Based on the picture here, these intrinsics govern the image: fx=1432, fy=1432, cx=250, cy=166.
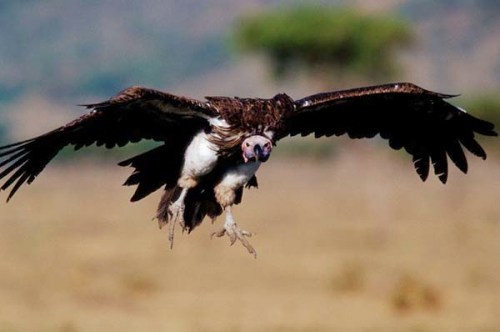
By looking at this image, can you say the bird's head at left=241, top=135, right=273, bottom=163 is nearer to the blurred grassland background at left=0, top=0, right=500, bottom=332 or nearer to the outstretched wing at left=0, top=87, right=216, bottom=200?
the outstretched wing at left=0, top=87, right=216, bottom=200

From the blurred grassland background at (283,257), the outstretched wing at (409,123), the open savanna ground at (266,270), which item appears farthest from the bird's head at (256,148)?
the blurred grassland background at (283,257)

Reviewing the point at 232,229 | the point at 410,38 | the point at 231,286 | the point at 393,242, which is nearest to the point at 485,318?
the point at 231,286

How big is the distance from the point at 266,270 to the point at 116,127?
50.9 ft

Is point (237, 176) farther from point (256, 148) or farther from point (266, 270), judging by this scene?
point (266, 270)

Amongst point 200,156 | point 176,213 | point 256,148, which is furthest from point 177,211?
point 256,148

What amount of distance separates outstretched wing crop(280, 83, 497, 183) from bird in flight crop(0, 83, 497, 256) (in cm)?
2

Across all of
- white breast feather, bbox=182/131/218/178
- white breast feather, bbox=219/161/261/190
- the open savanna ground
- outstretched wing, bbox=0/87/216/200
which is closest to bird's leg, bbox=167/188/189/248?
white breast feather, bbox=182/131/218/178

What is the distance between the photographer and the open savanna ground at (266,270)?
19.0m

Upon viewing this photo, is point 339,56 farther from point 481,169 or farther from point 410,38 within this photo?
point 481,169

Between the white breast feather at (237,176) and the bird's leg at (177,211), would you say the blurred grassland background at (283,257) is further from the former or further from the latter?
the white breast feather at (237,176)

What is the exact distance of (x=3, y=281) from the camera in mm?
22875

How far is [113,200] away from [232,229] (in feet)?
154

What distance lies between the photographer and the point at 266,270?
2555cm

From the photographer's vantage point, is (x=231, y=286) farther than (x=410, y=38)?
No
